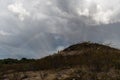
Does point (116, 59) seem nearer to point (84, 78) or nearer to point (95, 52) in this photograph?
point (95, 52)

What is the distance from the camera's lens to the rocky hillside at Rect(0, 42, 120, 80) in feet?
133

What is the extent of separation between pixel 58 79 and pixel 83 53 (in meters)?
12.5

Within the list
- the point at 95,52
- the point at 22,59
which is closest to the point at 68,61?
the point at 95,52

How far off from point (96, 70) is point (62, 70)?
4.50 meters

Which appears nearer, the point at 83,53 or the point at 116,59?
the point at 116,59

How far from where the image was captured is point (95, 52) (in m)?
51.2

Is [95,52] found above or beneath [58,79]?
above

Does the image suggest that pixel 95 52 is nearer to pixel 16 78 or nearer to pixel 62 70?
pixel 62 70

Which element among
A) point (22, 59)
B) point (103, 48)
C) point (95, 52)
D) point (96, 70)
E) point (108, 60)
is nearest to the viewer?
point (96, 70)

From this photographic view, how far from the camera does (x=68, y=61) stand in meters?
47.8

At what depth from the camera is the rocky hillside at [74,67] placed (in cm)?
4069

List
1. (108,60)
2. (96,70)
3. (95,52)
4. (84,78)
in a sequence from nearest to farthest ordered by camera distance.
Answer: (84,78) < (96,70) < (108,60) < (95,52)

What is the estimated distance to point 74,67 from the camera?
44344 mm

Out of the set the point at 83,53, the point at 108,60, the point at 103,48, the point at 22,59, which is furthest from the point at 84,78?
the point at 22,59
